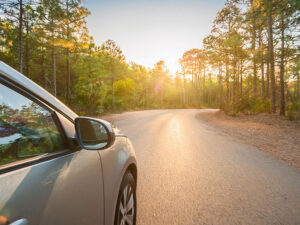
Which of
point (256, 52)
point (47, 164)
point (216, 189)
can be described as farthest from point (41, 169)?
point (256, 52)

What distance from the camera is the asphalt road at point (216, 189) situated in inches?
97.7

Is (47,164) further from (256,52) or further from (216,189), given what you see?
(256,52)

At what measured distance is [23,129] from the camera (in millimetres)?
1211

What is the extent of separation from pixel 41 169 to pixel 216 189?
10.1ft

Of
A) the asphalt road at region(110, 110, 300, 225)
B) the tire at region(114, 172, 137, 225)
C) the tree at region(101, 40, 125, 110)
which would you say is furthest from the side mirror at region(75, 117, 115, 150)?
the tree at region(101, 40, 125, 110)

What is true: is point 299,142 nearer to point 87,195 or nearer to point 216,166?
point 216,166

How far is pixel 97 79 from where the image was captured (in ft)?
90.2

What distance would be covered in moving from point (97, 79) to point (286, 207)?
27.6 m

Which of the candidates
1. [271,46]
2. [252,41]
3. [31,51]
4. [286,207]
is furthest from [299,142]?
[31,51]

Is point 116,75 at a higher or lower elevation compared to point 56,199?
higher

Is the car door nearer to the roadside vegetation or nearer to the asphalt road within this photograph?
the asphalt road

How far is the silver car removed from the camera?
2.96 feet

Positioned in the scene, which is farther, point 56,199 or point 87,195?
point 87,195

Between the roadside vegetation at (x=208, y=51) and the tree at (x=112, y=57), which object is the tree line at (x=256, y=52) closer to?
the roadside vegetation at (x=208, y=51)
